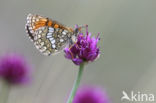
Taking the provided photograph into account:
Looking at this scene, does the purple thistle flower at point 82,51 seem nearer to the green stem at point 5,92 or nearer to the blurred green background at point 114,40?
the green stem at point 5,92

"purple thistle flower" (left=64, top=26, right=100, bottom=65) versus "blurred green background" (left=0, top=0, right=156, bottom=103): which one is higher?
"purple thistle flower" (left=64, top=26, right=100, bottom=65)

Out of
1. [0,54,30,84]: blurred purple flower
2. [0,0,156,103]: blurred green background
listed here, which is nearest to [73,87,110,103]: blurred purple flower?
[0,54,30,84]: blurred purple flower

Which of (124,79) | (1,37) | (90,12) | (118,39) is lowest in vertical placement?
(124,79)

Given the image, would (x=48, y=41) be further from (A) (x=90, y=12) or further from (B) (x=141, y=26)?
(B) (x=141, y=26)

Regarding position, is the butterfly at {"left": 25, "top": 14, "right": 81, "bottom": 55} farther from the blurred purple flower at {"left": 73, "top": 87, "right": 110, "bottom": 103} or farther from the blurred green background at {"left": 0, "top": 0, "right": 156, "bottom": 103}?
the blurred green background at {"left": 0, "top": 0, "right": 156, "bottom": 103}

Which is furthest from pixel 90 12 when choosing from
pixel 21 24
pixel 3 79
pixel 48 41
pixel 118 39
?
pixel 21 24

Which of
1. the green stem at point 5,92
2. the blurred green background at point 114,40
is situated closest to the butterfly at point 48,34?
the green stem at point 5,92

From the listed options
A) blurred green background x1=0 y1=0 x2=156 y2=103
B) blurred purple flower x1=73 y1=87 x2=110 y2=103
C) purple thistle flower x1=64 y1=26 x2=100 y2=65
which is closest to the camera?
purple thistle flower x1=64 y1=26 x2=100 y2=65
